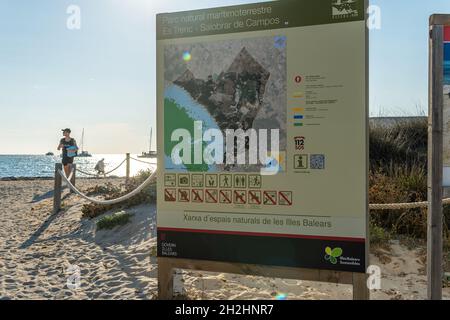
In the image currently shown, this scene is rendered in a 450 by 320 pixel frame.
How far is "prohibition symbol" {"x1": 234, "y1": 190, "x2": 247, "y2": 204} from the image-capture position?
365cm

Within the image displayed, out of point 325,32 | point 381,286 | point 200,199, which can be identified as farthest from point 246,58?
point 381,286

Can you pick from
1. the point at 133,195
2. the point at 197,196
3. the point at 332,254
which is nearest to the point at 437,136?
the point at 332,254

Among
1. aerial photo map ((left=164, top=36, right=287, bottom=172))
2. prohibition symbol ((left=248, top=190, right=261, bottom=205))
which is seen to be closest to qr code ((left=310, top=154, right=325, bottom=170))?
aerial photo map ((left=164, top=36, right=287, bottom=172))

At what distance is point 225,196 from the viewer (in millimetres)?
3713

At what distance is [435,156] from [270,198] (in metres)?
1.38

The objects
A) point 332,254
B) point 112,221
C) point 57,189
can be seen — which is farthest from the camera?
point 57,189

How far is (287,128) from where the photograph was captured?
350cm

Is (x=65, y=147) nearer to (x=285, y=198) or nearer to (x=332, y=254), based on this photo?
(x=285, y=198)

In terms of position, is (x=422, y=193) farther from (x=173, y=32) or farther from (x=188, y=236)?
(x=173, y=32)

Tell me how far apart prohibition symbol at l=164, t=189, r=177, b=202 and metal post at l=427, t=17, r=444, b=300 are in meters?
2.24

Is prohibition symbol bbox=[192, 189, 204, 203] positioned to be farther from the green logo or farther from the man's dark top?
the man's dark top

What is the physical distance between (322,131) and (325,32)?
32.1 inches

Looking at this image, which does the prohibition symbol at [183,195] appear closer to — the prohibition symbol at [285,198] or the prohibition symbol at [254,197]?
the prohibition symbol at [254,197]

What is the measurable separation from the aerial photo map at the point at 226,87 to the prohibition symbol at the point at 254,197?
0.21m
